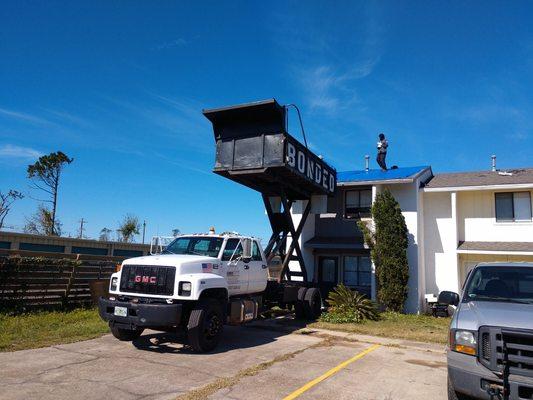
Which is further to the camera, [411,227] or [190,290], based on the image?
[411,227]

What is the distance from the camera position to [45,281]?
39.3 feet

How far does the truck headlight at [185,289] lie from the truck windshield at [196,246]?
1.39 metres

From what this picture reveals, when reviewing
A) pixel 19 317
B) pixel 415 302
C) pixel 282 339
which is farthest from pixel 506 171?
pixel 19 317

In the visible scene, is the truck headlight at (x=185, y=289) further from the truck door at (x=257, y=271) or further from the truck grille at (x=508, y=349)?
the truck grille at (x=508, y=349)

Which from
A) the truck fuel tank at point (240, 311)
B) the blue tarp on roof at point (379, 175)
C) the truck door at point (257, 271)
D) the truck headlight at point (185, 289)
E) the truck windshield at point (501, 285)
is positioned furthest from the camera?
the blue tarp on roof at point (379, 175)

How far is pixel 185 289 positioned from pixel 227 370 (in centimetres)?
176

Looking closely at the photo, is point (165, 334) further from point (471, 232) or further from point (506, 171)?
point (506, 171)

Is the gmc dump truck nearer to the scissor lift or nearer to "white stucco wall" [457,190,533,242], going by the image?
the scissor lift

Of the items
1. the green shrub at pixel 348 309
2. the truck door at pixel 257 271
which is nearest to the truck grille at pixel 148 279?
the truck door at pixel 257 271

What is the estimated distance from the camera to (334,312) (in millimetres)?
13375

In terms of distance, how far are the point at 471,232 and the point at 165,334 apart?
12.3 metres

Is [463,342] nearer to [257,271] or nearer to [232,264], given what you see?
[232,264]

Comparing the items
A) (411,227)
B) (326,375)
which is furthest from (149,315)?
(411,227)

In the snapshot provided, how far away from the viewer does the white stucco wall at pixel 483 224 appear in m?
15.6
